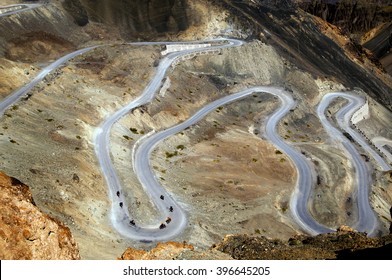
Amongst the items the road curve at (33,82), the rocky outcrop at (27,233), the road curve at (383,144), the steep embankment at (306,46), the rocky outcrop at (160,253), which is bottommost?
the rocky outcrop at (160,253)

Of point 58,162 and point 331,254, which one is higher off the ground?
point 58,162

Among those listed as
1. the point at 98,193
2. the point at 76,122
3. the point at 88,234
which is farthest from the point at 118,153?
the point at 88,234

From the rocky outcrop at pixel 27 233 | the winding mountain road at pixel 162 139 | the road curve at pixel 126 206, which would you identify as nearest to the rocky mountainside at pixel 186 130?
the rocky outcrop at pixel 27 233

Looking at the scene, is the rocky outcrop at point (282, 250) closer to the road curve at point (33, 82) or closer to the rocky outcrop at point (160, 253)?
the rocky outcrop at point (160, 253)

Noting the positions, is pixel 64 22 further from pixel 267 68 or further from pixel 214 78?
pixel 267 68

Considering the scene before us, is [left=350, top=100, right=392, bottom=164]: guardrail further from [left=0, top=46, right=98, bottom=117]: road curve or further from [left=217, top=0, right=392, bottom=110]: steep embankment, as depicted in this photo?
[left=0, top=46, right=98, bottom=117]: road curve

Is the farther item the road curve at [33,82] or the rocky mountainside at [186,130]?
the road curve at [33,82]
